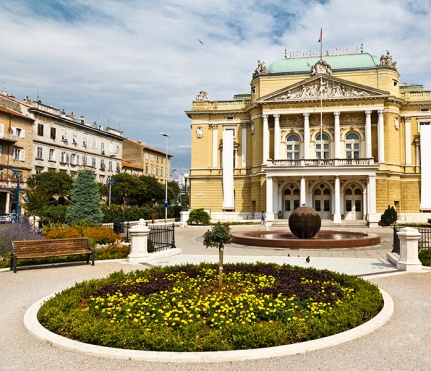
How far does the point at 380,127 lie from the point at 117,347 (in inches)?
1851

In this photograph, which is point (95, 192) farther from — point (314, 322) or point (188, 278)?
point (314, 322)

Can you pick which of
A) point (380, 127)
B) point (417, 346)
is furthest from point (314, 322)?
point (380, 127)

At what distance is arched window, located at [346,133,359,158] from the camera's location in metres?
49.2

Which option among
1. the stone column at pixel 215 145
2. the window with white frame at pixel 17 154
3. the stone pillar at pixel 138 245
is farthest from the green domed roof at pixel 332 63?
the stone pillar at pixel 138 245

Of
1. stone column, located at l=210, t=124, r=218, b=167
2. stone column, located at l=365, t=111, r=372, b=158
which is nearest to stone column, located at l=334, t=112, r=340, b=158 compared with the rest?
stone column, located at l=365, t=111, r=372, b=158

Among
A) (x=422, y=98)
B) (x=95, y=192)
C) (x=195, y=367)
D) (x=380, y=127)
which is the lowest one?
(x=195, y=367)

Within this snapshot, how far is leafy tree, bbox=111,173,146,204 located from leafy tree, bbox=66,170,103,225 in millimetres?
46301

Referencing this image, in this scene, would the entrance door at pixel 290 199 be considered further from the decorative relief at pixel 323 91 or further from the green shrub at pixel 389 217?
the decorative relief at pixel 323 91

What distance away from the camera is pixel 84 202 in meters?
26.0

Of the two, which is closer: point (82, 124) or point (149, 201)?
point (82, 124)

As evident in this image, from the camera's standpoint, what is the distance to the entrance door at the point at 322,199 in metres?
48.0

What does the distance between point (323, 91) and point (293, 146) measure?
25.8 ft

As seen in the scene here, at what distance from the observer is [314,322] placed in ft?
22.3

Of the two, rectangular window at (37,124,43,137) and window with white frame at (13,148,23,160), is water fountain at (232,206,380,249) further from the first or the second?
rectangular window at (37,124,43,137)
